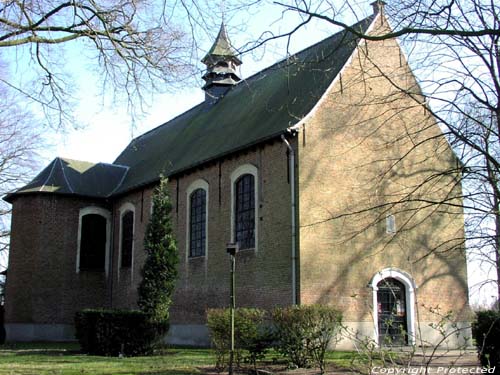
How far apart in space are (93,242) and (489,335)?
19.0m

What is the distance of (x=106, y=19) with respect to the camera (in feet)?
28.7

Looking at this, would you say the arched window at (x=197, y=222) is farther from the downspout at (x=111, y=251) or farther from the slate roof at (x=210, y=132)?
the downspout at (x=111, y=251)

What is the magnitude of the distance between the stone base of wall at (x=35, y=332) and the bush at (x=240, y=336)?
14010mm

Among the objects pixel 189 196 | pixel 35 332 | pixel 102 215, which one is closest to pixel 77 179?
pixel 102 215

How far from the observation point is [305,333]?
10820mm

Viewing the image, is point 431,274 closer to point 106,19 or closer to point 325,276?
point 325,276

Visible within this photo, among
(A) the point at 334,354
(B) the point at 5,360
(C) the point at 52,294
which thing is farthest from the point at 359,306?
(C) the point at 52,294

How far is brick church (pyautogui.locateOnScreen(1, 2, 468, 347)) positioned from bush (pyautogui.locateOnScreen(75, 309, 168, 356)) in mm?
3238

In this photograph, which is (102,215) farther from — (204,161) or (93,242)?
(204,161)

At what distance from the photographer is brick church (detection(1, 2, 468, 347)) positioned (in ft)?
52.2

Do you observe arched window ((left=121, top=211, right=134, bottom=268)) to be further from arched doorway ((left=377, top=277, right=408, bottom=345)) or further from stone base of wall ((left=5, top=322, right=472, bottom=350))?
arched doorway ((left=377, top=277, right=408, bottom=345))

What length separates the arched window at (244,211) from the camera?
1747 centimetres

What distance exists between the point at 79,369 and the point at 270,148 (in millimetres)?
8531

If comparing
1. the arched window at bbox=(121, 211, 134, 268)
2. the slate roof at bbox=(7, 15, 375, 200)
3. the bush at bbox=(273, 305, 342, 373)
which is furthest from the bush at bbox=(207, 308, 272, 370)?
the arched window at bbox=(121, 211, 134, 268)
